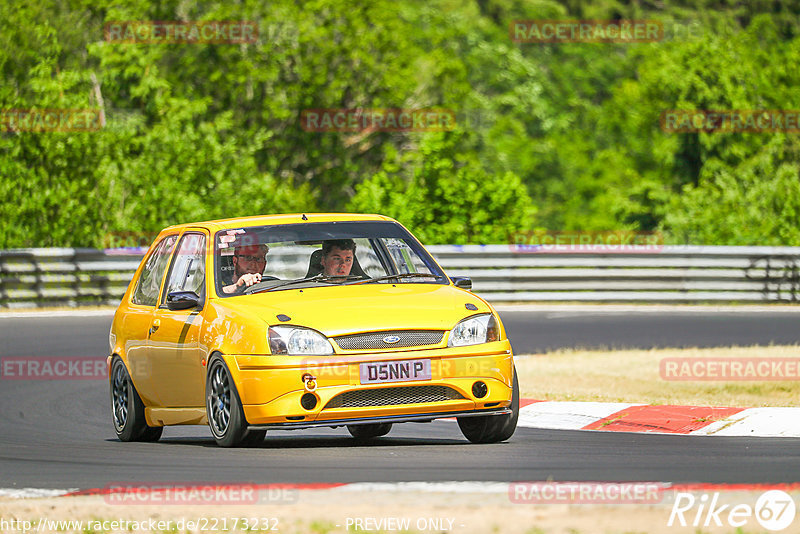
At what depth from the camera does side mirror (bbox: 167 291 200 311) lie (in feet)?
32.2

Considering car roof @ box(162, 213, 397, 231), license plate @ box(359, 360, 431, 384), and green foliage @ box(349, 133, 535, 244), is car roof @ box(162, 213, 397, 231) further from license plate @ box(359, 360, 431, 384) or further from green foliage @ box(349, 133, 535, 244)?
green foliage @ box(349, 133, 535, 244)

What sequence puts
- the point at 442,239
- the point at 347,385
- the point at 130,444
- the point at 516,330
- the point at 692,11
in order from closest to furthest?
the point at 347,385 < the point at 130,444 < the point at 516,330 < the point at 442,239 < the point at 692,11

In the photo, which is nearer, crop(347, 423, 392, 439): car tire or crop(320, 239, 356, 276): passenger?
crop(320, 239, 356, 276): passenger

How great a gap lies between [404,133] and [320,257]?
4082 cm

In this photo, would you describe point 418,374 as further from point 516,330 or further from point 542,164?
point 542,164

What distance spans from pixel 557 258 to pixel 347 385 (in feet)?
52.6

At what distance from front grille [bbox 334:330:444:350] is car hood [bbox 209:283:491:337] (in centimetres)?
3

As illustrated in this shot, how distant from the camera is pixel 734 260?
24.7 meters

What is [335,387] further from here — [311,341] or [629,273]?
[629,273]

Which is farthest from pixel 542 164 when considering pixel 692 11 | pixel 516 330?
pixel 516 330

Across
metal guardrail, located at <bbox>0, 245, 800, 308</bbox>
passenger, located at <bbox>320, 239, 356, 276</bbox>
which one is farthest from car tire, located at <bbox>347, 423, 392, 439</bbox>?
metal guardrail, located at <bbox>0, 245, 800, 308</bbox>

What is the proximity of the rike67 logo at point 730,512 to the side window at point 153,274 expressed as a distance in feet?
17.0

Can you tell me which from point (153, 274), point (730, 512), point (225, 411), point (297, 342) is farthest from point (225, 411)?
point (730, 512)

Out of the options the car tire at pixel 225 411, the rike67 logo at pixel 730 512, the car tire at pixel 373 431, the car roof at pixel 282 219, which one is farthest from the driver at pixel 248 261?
the rike67 logo at pixel 730 512
